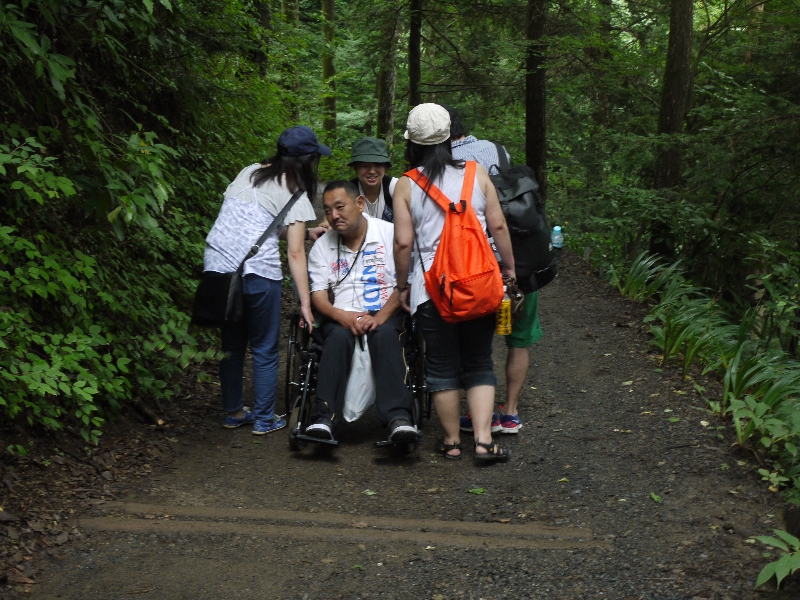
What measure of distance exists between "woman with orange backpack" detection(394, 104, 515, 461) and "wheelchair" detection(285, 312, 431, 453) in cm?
25

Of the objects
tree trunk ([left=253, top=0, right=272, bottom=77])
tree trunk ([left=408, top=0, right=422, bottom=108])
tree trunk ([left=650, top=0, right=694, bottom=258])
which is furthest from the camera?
tree trunk ([left=408, top=0, right=422, bottom=108])

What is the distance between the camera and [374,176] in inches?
210

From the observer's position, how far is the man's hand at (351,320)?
4.79 m

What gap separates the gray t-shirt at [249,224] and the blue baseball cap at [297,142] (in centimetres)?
19

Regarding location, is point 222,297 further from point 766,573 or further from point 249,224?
point 766,573

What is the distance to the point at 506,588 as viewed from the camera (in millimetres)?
3176

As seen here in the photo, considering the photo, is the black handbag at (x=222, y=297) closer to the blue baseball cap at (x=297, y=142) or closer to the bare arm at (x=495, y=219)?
the blue baseball cap at (x=297, y=142)

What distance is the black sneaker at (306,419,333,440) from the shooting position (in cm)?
452

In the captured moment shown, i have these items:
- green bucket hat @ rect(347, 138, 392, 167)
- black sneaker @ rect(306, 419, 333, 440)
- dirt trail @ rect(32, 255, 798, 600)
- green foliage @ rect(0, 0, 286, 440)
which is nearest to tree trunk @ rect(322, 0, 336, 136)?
green foliage @ rect(0, 0, 286, 440)

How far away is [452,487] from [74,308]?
7.83 ft

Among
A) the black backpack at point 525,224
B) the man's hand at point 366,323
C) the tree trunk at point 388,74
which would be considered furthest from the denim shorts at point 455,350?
the tree trunk at point 388,74

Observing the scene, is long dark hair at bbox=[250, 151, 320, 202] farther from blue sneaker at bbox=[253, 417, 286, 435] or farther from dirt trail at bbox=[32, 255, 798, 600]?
dirt trail at bbox=[32, 255, 798, 600]

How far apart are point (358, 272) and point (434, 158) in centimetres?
98

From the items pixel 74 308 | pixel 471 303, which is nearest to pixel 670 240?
pixel 471 303
